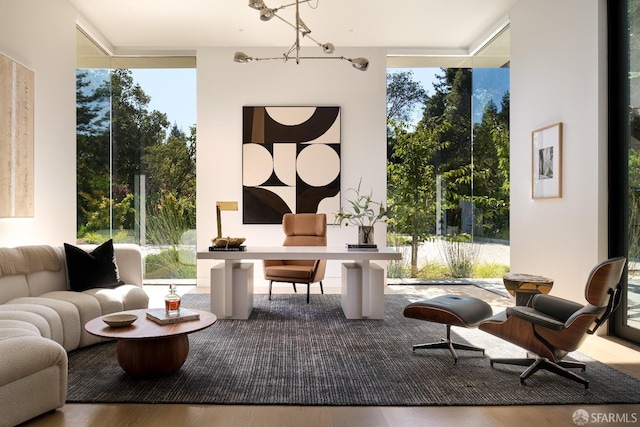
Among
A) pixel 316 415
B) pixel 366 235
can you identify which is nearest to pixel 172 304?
pixel 316 415

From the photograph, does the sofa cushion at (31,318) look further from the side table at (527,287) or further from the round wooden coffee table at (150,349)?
the side table at (527,287)

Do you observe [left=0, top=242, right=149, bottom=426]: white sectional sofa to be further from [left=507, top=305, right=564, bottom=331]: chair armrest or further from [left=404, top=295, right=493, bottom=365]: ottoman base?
[left=507, top=305, right=564, bottom=331]: chair armrest

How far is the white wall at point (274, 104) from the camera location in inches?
275

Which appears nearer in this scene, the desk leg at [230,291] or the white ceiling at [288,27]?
the desk leg at [230,291]

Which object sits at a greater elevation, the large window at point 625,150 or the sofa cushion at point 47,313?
the large window at point 625,150

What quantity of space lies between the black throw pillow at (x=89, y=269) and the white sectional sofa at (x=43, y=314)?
0.9 inches

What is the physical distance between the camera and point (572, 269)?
4.43 meters

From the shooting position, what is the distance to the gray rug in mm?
2715

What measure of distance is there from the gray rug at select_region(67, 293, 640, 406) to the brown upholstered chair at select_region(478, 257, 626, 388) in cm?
12

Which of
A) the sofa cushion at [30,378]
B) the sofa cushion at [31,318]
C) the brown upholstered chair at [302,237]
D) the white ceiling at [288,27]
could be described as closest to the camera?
the sofa cushion at [30,378]

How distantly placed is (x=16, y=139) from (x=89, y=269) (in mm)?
1343

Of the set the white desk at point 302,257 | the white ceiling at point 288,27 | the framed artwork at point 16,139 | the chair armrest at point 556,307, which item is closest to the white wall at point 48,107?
the framed artwork at point 16,139

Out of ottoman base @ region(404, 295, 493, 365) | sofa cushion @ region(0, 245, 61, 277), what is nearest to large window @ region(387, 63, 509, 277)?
ottoman base @ region(404, 295, 493, 365)

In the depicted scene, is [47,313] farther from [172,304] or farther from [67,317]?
[172,304]
